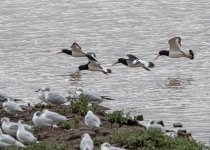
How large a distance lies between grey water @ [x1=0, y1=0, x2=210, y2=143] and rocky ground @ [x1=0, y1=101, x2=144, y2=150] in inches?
54.0

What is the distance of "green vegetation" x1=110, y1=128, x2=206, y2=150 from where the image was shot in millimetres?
12094

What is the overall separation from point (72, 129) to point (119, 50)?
10692mm

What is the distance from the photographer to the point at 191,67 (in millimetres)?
22062

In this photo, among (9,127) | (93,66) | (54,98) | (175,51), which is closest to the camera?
(9,127)

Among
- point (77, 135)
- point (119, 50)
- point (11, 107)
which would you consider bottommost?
point (77, 135)

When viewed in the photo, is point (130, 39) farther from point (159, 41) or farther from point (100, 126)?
point (100, 126)

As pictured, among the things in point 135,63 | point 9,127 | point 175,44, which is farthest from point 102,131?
point 175,44

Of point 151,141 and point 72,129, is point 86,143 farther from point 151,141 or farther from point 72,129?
point 72,129

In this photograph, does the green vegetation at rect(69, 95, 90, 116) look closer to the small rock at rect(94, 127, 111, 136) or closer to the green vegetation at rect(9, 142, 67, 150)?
the small rock at rect(94, 127, 111, 136)

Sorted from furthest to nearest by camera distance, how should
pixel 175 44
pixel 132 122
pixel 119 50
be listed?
1. pixel 119 50
2. pixel 175 44
3. pixel 132 122

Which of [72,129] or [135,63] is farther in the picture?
[135,63]

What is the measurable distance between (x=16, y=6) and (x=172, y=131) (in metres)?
17.5

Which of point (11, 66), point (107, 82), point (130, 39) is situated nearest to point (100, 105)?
point (107, 82)

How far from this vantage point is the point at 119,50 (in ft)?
79.4
